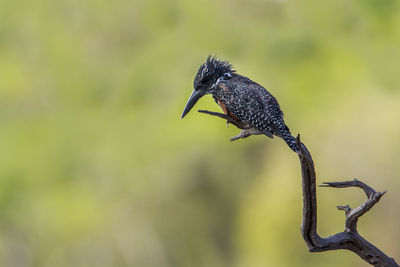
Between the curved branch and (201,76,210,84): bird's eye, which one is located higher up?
(201,76,210,84): bird's eye

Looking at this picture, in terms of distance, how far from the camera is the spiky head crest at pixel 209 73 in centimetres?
448

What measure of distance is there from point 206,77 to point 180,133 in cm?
1028

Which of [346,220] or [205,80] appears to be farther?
[205,80]

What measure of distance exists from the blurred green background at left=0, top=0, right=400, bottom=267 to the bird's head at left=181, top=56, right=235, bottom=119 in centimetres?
716

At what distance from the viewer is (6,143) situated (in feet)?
53.5

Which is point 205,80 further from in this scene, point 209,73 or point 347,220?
point 347,220

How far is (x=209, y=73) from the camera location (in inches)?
176

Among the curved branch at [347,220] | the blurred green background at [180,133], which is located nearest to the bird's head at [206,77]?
the curved branch at [347,220]

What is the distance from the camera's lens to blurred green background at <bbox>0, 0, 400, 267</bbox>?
468 inches

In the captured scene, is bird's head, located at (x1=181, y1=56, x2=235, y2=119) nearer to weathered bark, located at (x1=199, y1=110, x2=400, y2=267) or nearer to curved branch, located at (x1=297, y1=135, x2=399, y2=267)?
weathered bark, located at (x1=199, y1=110, x2=400, y2=267)

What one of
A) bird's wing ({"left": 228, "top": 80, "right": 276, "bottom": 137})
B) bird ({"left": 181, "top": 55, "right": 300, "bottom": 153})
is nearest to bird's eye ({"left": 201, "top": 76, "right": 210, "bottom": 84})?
bird ({"left": 181, "top": 55, "right": 300, "bottom": 153})

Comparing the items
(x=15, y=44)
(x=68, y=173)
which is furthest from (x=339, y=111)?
(x=15, y=44)

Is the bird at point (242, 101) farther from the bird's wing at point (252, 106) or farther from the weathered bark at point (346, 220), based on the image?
the weathered bark at point (346, 220)

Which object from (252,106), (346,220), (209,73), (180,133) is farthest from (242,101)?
(180,133)
